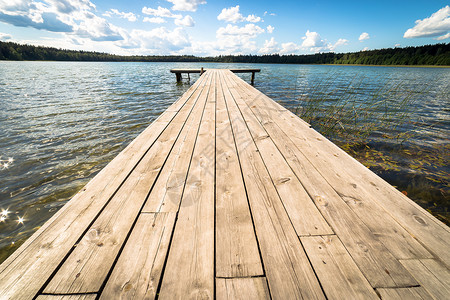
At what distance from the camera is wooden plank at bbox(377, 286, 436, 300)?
826 mm

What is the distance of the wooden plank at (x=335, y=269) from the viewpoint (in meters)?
0.85

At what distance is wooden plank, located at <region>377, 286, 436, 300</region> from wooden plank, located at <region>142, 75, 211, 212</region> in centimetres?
119

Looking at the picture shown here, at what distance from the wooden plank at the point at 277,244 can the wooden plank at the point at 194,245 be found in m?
0.30

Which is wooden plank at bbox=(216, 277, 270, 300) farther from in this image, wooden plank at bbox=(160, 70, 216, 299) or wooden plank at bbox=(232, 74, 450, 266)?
wooden plank at bbox=(232, 74, 450, 266)

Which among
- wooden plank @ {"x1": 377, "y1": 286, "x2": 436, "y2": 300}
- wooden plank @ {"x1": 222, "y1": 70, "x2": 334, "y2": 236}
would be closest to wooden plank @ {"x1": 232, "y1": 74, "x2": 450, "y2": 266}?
wooden plank @ {"x1": 377, "y1": 286, "x2": 436, "y2": 300}

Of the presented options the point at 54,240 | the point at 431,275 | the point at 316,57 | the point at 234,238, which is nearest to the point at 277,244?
the point at 234,238

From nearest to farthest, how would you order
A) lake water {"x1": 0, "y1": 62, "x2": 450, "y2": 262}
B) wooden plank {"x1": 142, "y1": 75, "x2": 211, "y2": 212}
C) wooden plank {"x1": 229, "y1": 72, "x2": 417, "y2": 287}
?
wooden plank {"x1": 229, "y1": 72, "x2": 417, "y2": 287}
wooden plank {"x1": 142, "y1": 75, "x2": 211, "y2": 212}
lake water {"x1": 0, "y1": 62, "x2": 450, "y2": 262}

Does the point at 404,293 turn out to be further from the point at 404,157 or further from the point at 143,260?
the point at 404,157

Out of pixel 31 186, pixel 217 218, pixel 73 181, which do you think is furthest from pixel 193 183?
pixel 31 186

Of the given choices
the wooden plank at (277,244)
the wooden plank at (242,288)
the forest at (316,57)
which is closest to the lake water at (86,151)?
the wooden plank at (242,288)

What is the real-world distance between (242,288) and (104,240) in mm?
822

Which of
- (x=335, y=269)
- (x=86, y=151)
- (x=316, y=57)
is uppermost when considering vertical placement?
(x=316, y=57)

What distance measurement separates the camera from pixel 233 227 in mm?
1177

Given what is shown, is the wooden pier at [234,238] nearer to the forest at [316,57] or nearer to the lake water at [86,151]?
the lake water at [86,151]
